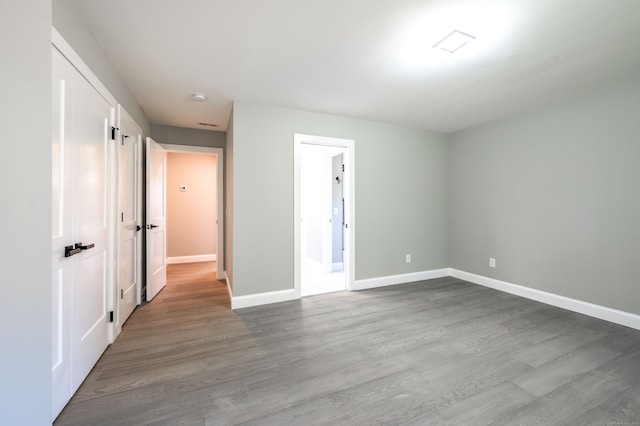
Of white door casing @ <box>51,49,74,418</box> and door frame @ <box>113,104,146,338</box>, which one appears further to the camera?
door frame @ <box>113,104,146,338</box>

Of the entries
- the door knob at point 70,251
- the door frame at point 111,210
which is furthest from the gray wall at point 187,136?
the door knob at point 70,251

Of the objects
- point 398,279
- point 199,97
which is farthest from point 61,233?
point 398,279

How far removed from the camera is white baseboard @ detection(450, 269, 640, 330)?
2680 mm

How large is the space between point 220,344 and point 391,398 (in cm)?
154

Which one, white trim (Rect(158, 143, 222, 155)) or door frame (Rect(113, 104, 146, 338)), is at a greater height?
white trim (Rect(158, 143, 222, 155))

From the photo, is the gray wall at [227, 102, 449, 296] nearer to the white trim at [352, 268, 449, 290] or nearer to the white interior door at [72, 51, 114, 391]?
the white trim at [352, 268, 449, 290]

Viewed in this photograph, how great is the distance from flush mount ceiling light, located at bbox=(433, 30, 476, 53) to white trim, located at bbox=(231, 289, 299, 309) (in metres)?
3.09

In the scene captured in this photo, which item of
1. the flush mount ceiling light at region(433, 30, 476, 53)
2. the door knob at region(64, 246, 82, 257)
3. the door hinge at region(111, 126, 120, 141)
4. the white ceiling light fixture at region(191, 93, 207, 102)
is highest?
the white ceiling light fixture at region(191, 93, 207, 102)

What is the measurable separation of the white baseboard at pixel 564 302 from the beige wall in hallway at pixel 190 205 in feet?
18.4

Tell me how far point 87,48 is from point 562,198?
5005mm

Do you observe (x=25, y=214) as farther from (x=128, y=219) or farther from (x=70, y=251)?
(x=128, y=219)

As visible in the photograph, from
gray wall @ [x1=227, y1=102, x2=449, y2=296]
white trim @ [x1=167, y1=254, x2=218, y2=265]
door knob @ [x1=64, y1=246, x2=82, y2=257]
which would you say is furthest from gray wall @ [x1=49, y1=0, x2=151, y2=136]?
white trim @ [x1=167, y1=254, x2=218, y2=265]

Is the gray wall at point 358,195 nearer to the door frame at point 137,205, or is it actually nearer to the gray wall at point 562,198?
the gray wall at point 562,198

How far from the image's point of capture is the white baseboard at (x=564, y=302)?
2.68 meters
